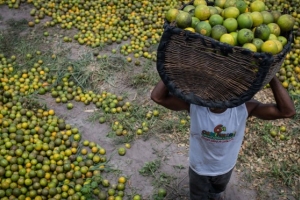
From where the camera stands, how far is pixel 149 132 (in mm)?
5109

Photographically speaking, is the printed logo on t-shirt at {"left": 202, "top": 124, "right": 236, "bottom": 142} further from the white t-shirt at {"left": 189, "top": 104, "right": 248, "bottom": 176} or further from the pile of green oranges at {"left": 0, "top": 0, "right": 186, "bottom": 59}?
the pile of green oranges at {"left": 0, "top": 0, "right": 186, "bottom": 59}

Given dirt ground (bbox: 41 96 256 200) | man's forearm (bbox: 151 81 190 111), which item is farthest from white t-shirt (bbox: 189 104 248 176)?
dirt ground (bbox: 41 96 256 200)

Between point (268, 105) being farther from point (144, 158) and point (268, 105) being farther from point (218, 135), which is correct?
point (144, 158)

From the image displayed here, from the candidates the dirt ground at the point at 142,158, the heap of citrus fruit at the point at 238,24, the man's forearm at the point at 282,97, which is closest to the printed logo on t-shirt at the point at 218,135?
the man's forearm at the point at 282,97

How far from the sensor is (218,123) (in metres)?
2.93

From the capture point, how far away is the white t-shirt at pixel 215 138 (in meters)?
2.93

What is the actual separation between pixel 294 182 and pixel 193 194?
162 cm

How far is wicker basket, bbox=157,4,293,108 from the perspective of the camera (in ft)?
7.27

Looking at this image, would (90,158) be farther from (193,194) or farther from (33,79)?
(33,79)

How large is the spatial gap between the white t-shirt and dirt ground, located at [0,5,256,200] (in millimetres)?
1177

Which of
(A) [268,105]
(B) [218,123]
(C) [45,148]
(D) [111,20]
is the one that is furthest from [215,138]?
(D) [111,20]

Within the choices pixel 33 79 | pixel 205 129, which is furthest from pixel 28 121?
pixel 205 129

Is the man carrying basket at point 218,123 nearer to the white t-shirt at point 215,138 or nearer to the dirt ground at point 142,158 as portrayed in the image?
the white t-shirt at point 215,138

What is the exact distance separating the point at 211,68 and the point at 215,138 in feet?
2.86
